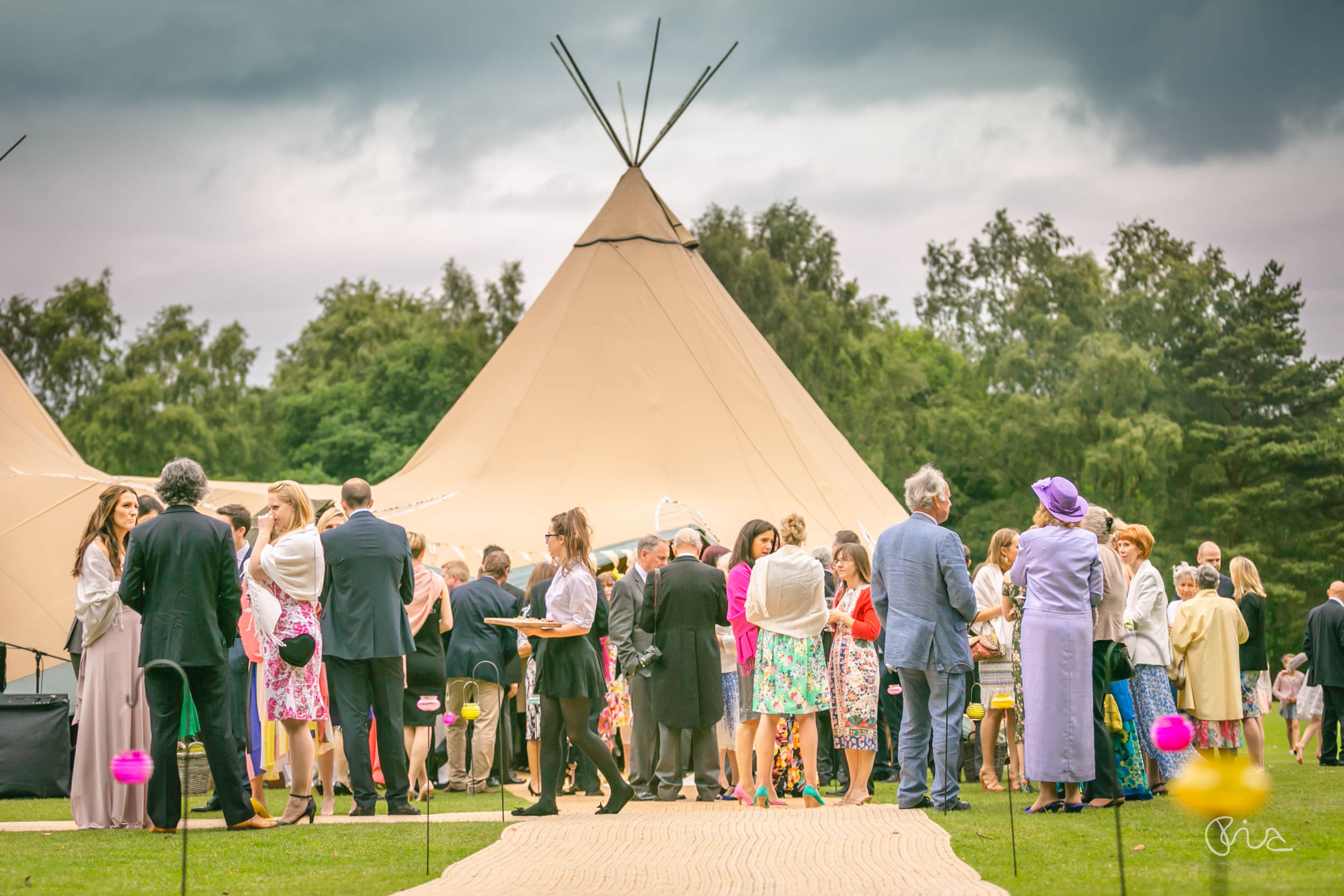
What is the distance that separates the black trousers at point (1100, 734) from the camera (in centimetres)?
610

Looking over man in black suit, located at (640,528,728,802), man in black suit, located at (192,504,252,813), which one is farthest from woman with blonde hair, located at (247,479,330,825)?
man in black suit, located at (640,528,728,802)

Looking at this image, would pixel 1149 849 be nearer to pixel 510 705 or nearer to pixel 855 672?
pixel 855 672

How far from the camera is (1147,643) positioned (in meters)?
6.96

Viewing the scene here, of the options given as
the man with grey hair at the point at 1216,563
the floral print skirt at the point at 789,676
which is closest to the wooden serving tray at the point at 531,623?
the floral print skirt at the point at 789,676

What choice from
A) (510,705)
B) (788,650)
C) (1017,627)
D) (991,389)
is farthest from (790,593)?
(991,389)

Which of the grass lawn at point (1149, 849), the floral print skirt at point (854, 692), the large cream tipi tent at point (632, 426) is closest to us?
the grass lawn at point (1149, 849)

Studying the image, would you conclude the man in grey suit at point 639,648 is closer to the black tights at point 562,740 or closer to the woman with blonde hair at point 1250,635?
the black tights at point 562,740

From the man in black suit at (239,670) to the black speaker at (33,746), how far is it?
1.22 meters

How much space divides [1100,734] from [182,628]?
4.14 m

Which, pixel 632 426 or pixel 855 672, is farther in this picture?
pixel 632 426

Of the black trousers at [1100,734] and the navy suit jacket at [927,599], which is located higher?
the navy suit jacket at [927,599]

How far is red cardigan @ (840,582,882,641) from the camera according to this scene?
22.4 ft

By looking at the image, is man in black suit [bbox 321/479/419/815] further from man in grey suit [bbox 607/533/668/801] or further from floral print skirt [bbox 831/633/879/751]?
floral print skirt [bbox 831/633/879/751]

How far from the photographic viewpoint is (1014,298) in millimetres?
30609
